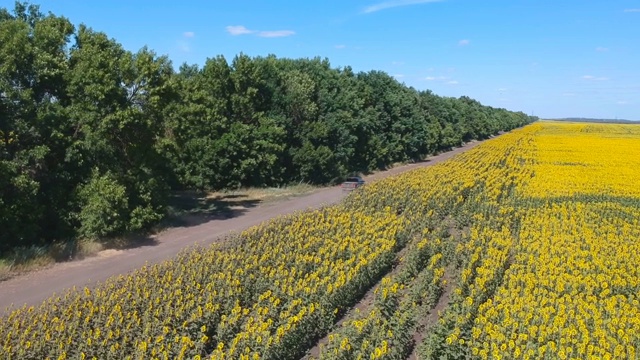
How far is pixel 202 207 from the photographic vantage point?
30.3 meters

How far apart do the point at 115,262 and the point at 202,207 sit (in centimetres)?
1120

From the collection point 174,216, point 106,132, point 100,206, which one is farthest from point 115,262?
point 174,216

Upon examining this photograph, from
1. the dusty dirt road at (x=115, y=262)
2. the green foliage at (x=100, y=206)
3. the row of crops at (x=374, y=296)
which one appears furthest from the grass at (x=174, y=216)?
the row of crops at (x=374, y=296)

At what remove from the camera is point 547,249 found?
17.1m

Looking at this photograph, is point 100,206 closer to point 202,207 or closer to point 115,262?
point 115,262

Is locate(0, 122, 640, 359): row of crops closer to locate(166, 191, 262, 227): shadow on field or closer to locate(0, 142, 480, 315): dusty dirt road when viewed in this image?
locate(0, 142, 480, 315): dusty dirt road

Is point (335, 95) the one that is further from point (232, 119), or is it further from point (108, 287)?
point (108, 287)

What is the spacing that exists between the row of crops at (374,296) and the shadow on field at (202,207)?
687 cm

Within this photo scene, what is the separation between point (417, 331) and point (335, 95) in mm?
34189

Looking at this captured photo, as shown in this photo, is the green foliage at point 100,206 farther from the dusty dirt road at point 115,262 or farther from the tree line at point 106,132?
the dusty dirt road at point 115,262

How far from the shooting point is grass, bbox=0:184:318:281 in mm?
17891

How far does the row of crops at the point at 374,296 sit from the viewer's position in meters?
10.4

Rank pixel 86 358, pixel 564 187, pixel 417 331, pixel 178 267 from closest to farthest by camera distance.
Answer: pixel 86 358, pixel 417 331, pixel 178 267, pixel 564 187

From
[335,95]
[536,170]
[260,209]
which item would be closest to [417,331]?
[260,209]
